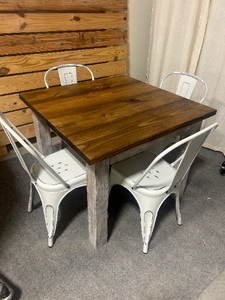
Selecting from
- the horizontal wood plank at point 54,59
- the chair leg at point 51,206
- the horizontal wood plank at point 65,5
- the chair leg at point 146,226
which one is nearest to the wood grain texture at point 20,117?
the horizontal wood plank at point 54,59

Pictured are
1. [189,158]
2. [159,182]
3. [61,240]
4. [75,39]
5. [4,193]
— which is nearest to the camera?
[189,158]

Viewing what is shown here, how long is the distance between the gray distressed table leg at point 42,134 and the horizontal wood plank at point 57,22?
770 millimetres

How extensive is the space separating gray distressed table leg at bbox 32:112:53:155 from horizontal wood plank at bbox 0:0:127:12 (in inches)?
33.9

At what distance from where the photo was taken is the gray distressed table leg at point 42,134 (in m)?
1.53

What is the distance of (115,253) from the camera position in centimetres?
131

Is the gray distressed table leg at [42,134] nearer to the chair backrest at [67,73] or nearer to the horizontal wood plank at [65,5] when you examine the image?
the chair backrest at [67,73]

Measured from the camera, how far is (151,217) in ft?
4.09

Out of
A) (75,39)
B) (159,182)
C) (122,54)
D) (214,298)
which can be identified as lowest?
(214,298)

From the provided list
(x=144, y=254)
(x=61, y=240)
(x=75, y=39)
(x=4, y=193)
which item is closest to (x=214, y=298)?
(x=144, y=254)

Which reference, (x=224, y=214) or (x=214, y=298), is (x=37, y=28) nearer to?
(x=224, y=214)

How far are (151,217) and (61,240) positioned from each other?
1.85 feet

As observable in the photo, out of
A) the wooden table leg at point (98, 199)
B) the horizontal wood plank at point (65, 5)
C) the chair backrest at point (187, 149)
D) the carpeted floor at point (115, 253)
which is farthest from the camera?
the horizontal wood plank at point (65, 5)

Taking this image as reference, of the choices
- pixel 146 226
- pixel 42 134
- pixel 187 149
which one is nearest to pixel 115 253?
pixel 146 226

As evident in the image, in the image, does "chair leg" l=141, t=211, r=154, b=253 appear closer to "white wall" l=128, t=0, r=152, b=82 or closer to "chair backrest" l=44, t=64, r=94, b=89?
"chair backrest" l=44, t=64, r=94, b=89
